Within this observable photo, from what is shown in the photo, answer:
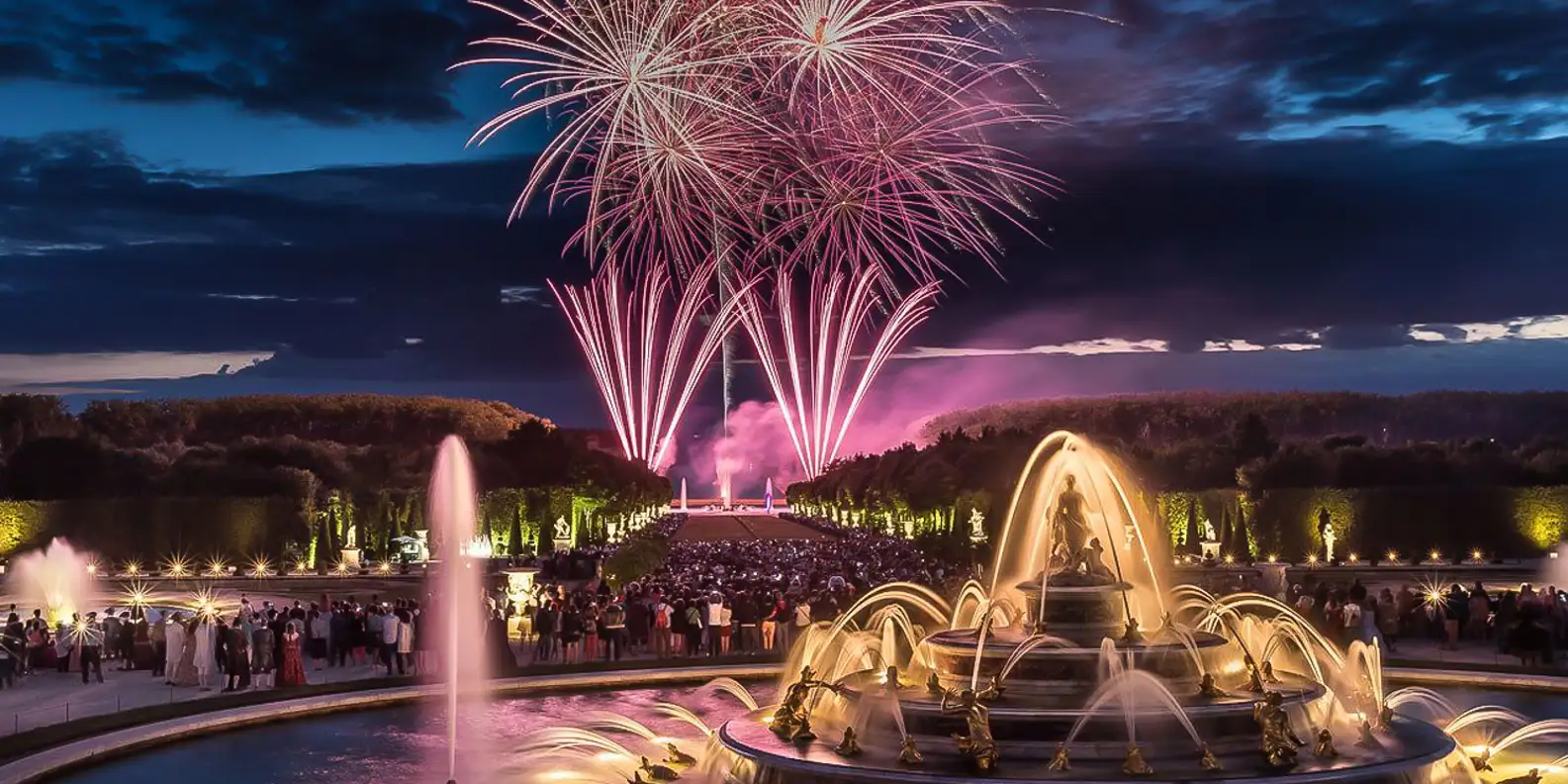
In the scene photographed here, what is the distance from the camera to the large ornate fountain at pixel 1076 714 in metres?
16.2

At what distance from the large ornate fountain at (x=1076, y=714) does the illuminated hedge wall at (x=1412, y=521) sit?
4662 centimetres

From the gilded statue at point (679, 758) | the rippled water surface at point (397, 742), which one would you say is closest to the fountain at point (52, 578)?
the rippled water surface at point (397, 742)

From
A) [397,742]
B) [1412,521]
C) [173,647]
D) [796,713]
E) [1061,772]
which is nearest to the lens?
[1061,772]

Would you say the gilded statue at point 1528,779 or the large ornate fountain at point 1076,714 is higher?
the large ornate fountain at point 1076,714

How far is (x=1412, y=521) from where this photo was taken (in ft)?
217

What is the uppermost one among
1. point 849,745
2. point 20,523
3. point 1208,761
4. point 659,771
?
point 20,523

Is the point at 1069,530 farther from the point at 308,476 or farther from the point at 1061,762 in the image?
the point at 308,476

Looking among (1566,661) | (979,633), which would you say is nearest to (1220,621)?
(979,633)

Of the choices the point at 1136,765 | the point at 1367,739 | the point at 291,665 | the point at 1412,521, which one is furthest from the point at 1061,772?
the point at 1412,521

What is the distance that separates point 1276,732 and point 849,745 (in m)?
4.43

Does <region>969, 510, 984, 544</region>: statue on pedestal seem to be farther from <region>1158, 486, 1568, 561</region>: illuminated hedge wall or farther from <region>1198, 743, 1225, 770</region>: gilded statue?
<region>1198, 743, 1225, 770</region>: gilded statue

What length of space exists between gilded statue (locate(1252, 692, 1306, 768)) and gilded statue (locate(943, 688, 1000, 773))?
2771 millimetres

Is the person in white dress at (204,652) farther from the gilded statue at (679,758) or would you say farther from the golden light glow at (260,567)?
the golden light glow at (260,567)

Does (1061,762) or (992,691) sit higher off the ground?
(992,691)
